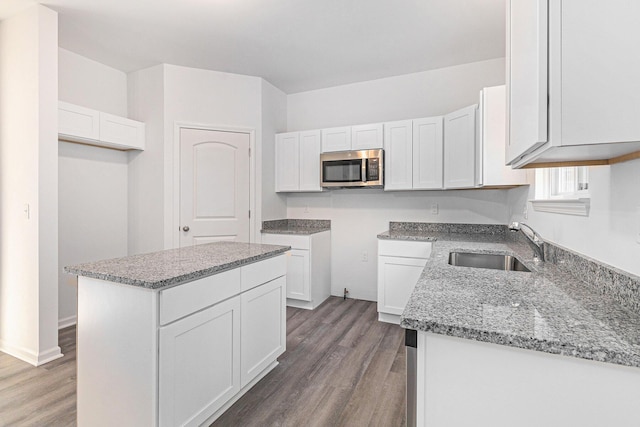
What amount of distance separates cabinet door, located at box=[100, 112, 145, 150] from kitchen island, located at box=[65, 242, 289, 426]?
6.32 feet

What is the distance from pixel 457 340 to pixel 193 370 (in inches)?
51.2

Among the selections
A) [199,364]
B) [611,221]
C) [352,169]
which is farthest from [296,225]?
[611,221]

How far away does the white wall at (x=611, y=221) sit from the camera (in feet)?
3.15

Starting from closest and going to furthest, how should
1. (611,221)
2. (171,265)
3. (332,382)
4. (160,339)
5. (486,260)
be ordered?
(611,221), (160,339), (171,265), (332,382), (486,260)

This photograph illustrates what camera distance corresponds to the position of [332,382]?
211 cm

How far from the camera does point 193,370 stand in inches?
61.5

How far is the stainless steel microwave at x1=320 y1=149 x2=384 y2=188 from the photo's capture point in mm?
3385

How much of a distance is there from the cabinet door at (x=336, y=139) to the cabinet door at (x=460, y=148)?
1.05 metres

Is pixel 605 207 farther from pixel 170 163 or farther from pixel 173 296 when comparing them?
pixel 170 163

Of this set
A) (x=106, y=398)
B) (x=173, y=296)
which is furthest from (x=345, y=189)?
(x=106, y=398)

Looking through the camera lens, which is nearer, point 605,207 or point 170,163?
point 605,207

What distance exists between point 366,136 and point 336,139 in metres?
0.36

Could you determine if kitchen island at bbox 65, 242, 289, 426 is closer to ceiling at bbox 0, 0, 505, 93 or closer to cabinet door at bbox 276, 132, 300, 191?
ceiling at bbox 0, 0, 505, 93

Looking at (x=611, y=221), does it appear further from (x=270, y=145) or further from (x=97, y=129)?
(x=97, y=129)
